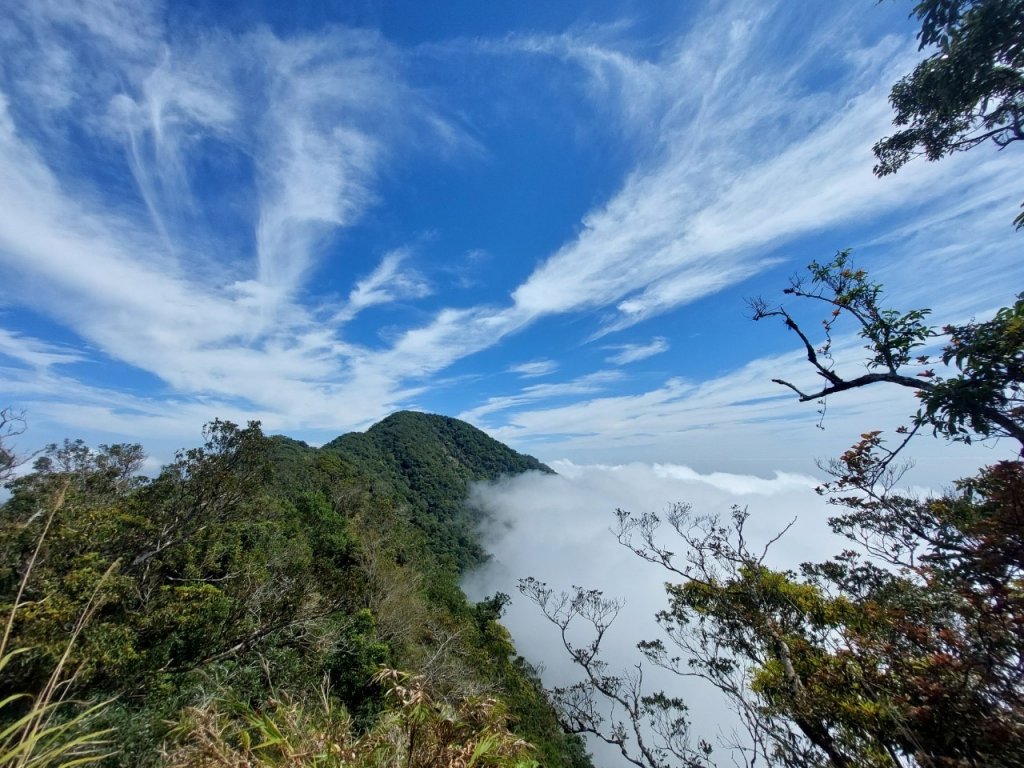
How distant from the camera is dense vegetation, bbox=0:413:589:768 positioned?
2.34 m

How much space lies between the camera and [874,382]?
4.94 m

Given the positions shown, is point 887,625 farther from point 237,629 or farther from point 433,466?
point 433,466

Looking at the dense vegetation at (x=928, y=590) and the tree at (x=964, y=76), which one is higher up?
the tree at (x=964, y=76)

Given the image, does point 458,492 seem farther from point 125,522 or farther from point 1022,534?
point 1022,534

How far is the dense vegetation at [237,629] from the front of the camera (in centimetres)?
234

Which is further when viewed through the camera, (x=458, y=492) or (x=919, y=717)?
(x=458, y=492)

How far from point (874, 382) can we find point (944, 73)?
119 inches

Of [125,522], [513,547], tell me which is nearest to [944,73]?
[125,522]

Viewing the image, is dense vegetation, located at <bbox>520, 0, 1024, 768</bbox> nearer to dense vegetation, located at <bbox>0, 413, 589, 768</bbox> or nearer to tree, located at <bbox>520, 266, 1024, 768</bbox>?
tree, located at <bbox>520, 266, 1024, 768</bbox>

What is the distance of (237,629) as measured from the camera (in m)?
11.7

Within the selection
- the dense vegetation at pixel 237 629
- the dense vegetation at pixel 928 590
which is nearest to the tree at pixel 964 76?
the dense vegetation at pixel 928 590

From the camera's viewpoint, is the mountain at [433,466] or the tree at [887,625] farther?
the mountain at [433,466]

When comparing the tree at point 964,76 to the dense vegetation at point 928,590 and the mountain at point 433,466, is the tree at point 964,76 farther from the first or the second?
the mountain at point 433,466

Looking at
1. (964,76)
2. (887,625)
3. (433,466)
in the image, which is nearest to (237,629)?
(887,625)
